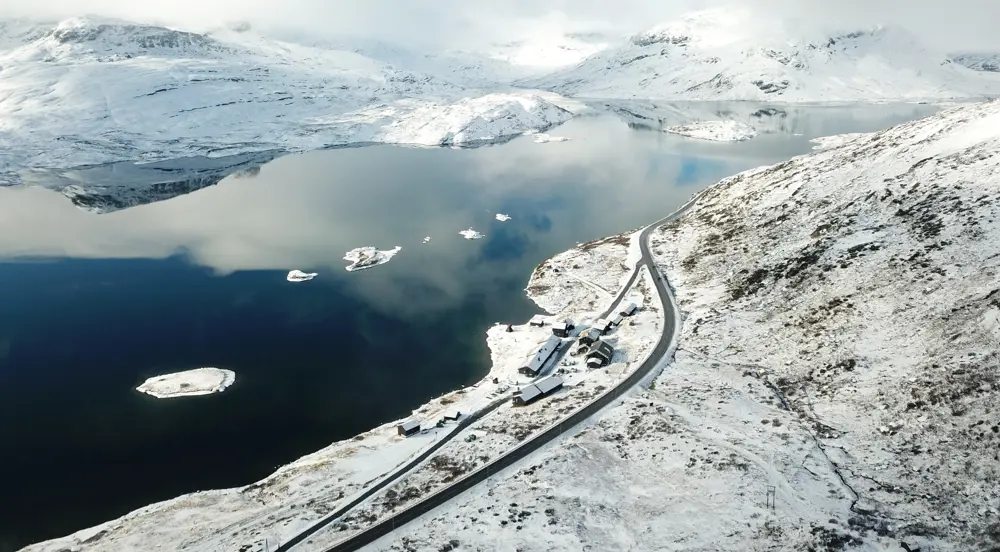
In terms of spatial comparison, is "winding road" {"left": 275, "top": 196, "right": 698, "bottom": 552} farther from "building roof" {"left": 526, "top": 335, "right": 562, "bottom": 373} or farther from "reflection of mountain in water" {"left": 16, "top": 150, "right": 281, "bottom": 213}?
"reflection of mountain in water" {"left": 16, "top": 150, "right": 281, "bottom": 213}

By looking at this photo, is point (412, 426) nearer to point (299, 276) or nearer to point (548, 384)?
point (548, 384)

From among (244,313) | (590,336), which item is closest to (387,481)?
(590,336)

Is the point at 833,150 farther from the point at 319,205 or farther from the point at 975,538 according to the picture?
the point at 319,205

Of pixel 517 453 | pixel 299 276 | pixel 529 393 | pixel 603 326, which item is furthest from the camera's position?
pixel 299 276

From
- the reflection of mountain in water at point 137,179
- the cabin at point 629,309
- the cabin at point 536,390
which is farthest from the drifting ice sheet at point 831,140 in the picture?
the reflection of mountain in water at point 137,179

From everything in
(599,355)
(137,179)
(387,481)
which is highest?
(137,179)

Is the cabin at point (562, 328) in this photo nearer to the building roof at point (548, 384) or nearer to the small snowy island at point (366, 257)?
the building roof at point (548, 384)
